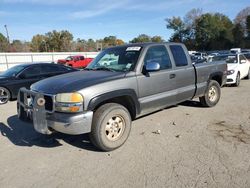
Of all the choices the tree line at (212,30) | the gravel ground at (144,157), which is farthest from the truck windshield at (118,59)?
the tree line at (212,30)

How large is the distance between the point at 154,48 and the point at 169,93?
3.37ft

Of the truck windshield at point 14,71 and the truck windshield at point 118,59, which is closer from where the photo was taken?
the truck windshield at point 118,59

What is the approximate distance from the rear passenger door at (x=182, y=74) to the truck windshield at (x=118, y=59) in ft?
3.57

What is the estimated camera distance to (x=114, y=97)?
434cm

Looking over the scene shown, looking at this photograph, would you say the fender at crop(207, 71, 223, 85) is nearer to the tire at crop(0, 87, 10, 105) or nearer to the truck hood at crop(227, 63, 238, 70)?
the truck hood at crop(227, 63, 238, 70)

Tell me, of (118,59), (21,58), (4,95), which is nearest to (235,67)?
(118,59)

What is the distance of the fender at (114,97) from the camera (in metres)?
4.00

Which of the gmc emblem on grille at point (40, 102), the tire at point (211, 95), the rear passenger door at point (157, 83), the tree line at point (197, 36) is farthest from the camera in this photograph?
the tree line at point (197, 36)

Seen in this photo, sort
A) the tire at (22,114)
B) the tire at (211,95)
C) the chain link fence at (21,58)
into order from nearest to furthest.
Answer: the tire at (22,114) → the tire at (211,95) → the chain link fence at (21,58)

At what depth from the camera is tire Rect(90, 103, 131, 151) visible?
4091 millimetres

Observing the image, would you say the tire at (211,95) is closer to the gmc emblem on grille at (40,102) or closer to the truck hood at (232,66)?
the truck hood at (232,66)

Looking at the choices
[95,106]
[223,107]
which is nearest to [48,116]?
[95,106]

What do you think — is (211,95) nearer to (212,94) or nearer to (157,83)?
(212,94)

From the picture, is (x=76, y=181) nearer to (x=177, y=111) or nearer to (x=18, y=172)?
(x=18, y=172)
